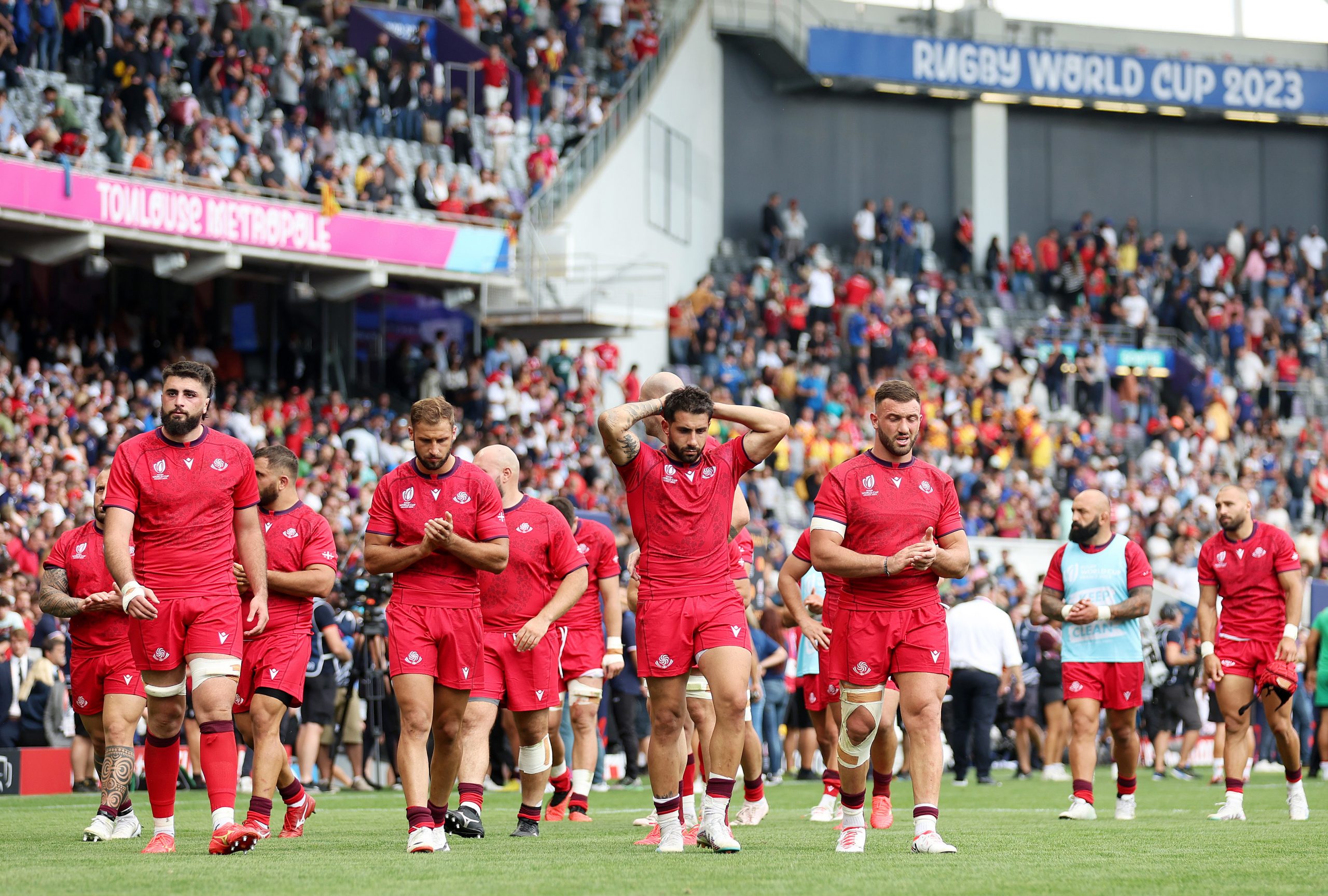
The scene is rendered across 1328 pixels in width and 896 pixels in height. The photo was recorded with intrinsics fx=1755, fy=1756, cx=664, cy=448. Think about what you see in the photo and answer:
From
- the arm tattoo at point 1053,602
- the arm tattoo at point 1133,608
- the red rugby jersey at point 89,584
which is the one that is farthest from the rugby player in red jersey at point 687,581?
the arm tattoo at point 1133,608

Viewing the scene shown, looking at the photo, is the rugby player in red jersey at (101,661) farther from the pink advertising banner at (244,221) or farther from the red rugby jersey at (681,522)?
the pink advertising banner at (244,221)

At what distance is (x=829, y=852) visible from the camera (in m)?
9.23

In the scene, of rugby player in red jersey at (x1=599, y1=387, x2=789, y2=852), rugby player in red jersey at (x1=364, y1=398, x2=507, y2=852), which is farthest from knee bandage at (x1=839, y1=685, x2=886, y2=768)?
rugby player in red jersey at (x1=364, y1=398, x2=507, y2=852)

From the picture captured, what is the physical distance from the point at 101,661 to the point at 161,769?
1777 millimetres

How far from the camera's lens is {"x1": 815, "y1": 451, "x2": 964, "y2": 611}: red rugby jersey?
947 centimetres

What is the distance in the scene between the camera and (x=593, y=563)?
12594 mm

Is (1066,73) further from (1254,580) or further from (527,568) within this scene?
(527,568)

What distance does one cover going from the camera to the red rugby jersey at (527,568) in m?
10.9

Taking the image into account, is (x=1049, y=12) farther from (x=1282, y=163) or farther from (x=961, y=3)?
(x=1282, y=163)

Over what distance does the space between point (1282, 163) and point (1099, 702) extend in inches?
1445

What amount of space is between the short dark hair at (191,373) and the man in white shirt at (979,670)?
10489 mm

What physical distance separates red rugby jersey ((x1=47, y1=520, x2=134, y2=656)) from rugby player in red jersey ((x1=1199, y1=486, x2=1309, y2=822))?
7436mm

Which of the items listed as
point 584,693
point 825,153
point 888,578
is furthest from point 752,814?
Result: point 825,153

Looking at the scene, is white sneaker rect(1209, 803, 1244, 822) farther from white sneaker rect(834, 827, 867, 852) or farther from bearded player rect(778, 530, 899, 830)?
white sneaker rect(834, 827, 867, 852)
